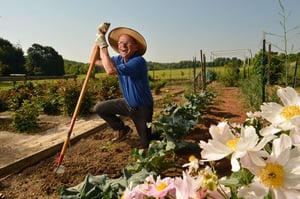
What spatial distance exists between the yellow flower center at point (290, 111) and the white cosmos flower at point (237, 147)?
81 mm

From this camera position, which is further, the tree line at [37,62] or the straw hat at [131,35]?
the tree line at [37,62]

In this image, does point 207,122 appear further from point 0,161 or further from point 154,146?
point 0,161

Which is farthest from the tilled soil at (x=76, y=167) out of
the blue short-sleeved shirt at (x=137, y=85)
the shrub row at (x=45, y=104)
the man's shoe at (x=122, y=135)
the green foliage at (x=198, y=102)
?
the shrub row at (x=45, y=104)

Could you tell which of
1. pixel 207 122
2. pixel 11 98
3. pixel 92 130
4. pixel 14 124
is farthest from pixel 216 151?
pixel 11 98

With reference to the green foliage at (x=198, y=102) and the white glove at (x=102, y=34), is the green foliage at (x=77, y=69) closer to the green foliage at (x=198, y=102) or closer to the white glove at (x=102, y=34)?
the green foliage at (x=198, y=102)

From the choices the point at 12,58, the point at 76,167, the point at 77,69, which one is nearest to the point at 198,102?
the point at 76,167

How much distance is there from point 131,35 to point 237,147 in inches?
167

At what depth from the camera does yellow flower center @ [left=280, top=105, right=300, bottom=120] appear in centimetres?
68

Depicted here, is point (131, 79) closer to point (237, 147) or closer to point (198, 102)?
point (198, 102)

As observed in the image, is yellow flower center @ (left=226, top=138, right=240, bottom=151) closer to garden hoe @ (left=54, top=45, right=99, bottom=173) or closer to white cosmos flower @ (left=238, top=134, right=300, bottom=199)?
white cosmos flower @ (left=238, top=134, right=300, bottom=199)

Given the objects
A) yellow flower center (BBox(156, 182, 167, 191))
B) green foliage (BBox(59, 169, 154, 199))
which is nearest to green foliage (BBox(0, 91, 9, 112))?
green foliage (BBox(59, 169, 154, 199))

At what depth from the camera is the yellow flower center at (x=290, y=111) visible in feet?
2.23

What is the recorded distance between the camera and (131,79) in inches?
178

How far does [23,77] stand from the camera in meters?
12.3
